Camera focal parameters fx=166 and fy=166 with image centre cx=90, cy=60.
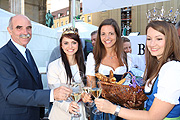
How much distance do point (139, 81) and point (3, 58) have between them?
1260mm

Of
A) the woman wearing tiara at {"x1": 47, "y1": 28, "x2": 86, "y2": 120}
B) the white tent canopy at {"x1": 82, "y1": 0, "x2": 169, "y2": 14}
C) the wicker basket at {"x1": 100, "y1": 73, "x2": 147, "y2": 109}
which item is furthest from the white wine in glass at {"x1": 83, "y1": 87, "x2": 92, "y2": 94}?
the white tent canopy at {"x1": 82, "y1": 0, "x2": 169, "y2": 14}

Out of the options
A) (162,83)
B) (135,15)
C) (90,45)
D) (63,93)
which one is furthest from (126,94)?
(135,15)

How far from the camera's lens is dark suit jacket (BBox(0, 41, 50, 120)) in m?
1.50

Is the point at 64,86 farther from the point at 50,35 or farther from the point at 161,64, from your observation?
the point at 50,35

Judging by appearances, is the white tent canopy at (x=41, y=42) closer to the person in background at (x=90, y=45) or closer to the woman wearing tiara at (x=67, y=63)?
the person in background at (x=90, y=45)

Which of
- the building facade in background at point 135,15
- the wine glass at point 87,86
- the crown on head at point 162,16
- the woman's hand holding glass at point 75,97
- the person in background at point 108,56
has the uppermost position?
the building facade in background at point 135,15

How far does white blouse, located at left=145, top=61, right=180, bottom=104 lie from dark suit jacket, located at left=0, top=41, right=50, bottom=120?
3.19 feet

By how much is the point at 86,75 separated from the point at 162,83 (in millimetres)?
852

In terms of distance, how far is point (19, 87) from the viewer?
64.3 inches

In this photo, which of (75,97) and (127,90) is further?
(75,97)

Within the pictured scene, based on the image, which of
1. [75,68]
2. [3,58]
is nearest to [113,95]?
[75,68]

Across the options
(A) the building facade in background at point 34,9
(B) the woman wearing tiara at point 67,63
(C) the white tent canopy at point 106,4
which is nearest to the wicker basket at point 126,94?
(B) the woman wearing tiara at point 67,63

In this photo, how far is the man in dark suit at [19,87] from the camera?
1.50 metres

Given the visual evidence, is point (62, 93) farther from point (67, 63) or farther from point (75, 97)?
point (67, 63)
